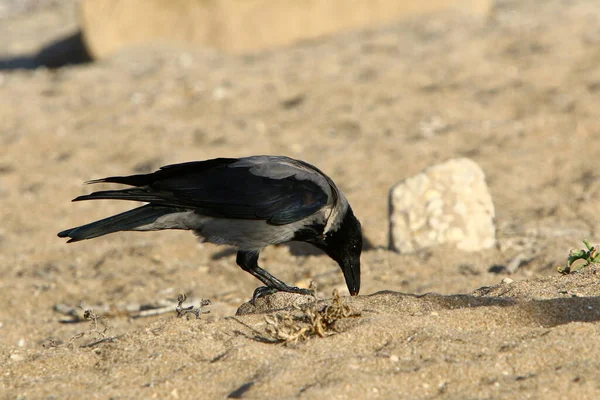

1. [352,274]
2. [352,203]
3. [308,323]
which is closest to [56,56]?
[352,203]

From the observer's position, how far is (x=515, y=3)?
556 inches

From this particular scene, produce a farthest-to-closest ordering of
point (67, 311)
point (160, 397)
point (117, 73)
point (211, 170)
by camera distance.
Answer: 1. point (117, 73)
2. point (67, 311)
3. point (211, 170)
4. point (160, 397)

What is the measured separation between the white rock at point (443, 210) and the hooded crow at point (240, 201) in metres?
1.51

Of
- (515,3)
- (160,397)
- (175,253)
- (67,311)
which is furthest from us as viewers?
(515,3)

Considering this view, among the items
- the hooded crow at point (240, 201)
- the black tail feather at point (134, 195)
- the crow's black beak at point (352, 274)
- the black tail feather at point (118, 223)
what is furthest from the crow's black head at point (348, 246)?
the black tail feather at point (134, 195)

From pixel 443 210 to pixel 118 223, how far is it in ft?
8.88

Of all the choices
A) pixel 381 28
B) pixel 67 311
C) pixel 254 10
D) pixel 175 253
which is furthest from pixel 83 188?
pixel 381 28

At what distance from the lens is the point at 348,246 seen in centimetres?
523

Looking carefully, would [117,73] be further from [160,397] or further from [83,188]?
[160,397]

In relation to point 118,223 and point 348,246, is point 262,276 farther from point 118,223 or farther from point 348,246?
point 118,223

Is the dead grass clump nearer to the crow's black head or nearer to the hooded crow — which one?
the hooded crow

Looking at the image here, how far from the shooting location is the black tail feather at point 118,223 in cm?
448

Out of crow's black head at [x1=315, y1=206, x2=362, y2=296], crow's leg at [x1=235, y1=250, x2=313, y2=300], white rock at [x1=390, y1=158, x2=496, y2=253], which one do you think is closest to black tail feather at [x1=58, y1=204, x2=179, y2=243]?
crow's leg at [x1=235, y1=250, x2=313, y2=300]

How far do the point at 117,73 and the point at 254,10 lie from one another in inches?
78.3
